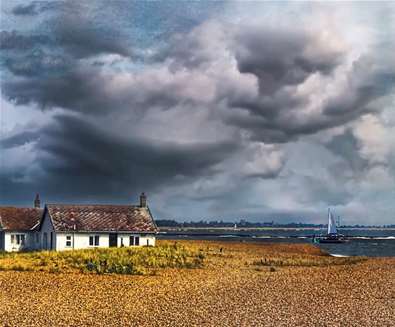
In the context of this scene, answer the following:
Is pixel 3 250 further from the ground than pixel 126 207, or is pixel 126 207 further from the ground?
pixel 126 207

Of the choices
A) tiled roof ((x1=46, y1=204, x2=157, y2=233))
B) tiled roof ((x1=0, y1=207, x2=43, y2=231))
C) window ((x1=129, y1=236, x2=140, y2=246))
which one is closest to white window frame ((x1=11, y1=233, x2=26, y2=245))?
tiled roof ((x1=0, y1=207, x2=43, y2=231))

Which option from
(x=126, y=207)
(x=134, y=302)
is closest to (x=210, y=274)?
(x=134, y=302)

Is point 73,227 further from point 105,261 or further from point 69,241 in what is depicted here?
point 105,261

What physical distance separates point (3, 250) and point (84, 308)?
4174cm

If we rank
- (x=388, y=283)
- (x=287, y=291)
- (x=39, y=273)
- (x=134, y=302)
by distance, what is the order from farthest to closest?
(x=39, y=273)
(x=388, y=283)
(x=287, y=291)
(x=134, y=302)

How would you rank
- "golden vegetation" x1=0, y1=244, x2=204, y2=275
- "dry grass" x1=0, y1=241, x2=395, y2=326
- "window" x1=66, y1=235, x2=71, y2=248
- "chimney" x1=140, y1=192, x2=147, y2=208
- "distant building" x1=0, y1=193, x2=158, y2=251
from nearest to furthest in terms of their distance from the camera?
"dry grass" x1=0, y1=241, x2=395, y2=326, "golden vegetation" x1=0, y1=244, x2=204, y2=275, "window" x1=66, y1=235, x2=71, y2=248, "distant building" x1=0, y1=193, x2=158, y2=251, "chimney" x1=140, y1=192, x2=147, y2=208

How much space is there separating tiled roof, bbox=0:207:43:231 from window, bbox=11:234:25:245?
2.81 feet

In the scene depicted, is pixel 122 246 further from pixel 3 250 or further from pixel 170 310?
pixel 170 310

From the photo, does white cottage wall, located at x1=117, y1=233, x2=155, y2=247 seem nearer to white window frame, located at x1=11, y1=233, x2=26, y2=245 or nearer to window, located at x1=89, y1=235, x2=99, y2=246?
window, located at x1=89, y1=235, x2=99, y2=246

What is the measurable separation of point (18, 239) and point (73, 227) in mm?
7809

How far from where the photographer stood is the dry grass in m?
23.0

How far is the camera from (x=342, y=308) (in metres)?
26.3

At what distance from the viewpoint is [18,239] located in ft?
214

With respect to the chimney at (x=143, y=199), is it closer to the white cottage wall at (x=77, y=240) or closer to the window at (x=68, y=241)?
the white cottage wall at (x=77, y=240)
